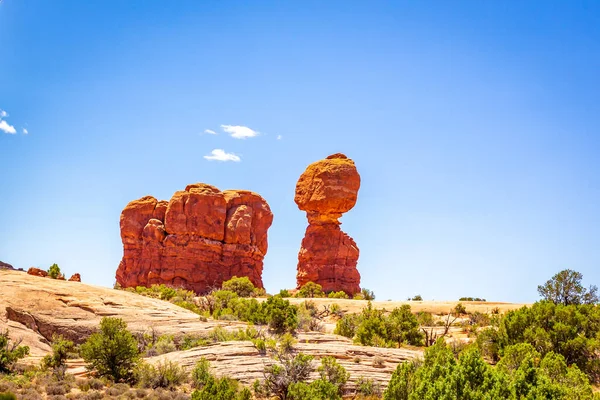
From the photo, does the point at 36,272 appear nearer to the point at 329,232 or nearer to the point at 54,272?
the point at 54,272

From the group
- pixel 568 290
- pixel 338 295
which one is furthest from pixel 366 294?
pixel 568 290

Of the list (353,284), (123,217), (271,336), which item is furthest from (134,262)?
(271,336)

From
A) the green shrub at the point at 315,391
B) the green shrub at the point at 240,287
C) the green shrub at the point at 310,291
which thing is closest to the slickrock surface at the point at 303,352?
the green shrub at the point at 315,391

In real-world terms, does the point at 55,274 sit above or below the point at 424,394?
above

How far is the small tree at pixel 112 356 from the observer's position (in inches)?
756

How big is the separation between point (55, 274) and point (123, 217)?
31760mm

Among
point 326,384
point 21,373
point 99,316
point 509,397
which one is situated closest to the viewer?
point 509,397

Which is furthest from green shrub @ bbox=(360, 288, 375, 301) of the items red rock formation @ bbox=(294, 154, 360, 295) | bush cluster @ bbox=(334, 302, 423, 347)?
bush cluster @ bbox=(334, 302, 423, 347)

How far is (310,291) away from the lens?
49969 millimetres

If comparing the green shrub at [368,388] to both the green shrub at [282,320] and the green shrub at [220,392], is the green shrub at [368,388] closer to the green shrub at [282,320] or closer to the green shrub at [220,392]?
the green shrub at [220,392]

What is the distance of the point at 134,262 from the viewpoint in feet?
201

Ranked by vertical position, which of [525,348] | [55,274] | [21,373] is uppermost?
[55,274]

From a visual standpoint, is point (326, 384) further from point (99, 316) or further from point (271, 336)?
point (99, 316)

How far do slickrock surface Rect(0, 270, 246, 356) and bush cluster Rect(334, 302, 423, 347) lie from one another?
18.1ft
